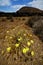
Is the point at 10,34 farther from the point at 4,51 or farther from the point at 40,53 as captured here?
the point at 40,53

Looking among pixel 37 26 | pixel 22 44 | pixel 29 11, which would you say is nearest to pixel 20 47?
pixel 22 44

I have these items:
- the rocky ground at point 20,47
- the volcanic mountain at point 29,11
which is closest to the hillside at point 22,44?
the rocky ground at point 20,47

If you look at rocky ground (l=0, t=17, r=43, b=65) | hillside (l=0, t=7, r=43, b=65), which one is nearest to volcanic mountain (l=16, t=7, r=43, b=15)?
hillside (l=0, t=7, r=43, b=65)

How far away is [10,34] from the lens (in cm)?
967

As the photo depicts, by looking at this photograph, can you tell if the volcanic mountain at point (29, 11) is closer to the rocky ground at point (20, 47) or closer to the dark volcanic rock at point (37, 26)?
the dark volcanic rock at point (37, 26)

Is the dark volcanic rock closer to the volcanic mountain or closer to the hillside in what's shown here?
the hillside

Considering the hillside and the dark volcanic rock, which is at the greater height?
the dark volcanic rock

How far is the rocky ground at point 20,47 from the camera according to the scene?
25.3 ft

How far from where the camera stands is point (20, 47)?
8422 millimetres

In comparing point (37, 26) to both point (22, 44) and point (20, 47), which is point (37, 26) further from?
point (20, 47)

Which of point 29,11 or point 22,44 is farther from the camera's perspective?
point 29,11

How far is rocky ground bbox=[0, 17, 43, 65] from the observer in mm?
7699

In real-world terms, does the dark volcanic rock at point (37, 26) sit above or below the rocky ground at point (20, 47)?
above

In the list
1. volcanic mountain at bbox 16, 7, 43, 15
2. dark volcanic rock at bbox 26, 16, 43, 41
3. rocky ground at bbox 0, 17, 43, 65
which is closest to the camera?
rocky ground at bbox 0, 17, 43, 65
